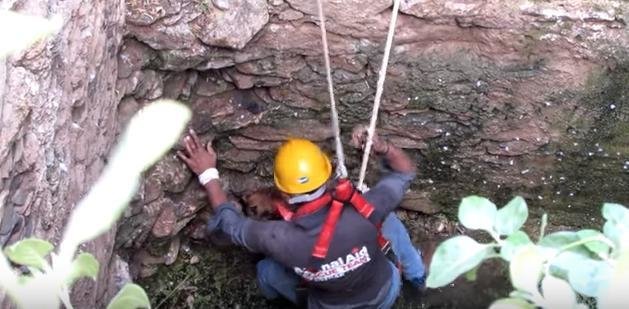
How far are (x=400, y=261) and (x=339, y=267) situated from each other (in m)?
0.82

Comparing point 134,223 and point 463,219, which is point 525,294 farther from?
point 134,223

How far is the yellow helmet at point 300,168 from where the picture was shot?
3193 mm

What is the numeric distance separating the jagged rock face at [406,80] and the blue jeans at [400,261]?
1.14 ft

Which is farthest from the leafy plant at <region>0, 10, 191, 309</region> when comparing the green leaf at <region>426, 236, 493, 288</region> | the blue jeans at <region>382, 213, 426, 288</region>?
the blue jeans at <region>382, 213, 426, 288</region>

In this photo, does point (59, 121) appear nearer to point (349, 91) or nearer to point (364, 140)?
point (349, 91)

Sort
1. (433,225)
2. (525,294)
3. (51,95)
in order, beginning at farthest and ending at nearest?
(433,225) → (51,95) → (525,294)

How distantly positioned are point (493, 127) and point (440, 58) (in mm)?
503

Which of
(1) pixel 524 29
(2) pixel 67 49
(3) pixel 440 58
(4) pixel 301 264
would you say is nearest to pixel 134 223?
(4) pixel 301 264

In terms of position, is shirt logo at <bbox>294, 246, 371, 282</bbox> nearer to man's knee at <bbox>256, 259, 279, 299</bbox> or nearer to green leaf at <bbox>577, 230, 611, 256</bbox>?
man's knee at <bbox>256, 259, 279, 299</bbox>

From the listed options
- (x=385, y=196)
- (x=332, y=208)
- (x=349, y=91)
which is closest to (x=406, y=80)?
(x=349, y=91)

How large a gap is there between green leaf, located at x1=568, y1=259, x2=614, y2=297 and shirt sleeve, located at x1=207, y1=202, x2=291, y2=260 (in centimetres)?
229

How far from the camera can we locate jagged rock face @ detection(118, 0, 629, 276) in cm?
320

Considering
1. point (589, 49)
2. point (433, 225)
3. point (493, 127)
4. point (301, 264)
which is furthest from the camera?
point (433, 225)

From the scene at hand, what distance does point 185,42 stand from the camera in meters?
3.13
